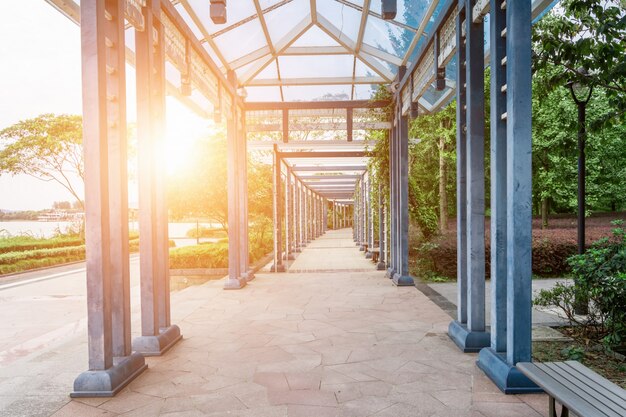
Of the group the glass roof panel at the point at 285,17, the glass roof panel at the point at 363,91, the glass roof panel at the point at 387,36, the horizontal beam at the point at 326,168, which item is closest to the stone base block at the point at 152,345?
the glass roof panel at the point at 285,17

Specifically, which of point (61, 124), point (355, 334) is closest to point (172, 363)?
point (355, 334)

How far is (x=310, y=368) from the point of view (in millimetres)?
4145

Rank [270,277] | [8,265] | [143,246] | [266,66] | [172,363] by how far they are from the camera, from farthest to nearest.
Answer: [8,265], [270,277], [266,66], [143,246], [172,363]

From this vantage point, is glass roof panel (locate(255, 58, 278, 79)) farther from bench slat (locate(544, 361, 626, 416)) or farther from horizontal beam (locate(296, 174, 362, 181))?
horizontal beam (locate(296, 174, 362, 181))

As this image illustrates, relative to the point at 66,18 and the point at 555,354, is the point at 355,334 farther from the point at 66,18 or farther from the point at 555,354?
the point at 66,18

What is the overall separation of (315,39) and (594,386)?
26.0ft

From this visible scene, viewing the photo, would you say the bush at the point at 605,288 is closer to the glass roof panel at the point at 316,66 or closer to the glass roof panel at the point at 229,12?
the glass roof panel at the point at 229,12

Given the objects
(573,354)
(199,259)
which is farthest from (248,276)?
(573,354)

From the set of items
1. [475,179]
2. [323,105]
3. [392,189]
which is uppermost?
[323,105]

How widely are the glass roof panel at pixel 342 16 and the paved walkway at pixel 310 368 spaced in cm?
479

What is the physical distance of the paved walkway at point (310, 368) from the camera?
328 centimetres

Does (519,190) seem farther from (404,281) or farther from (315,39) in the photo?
(315,39)

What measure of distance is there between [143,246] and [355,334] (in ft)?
8.15

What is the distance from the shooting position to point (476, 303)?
14.9ft
